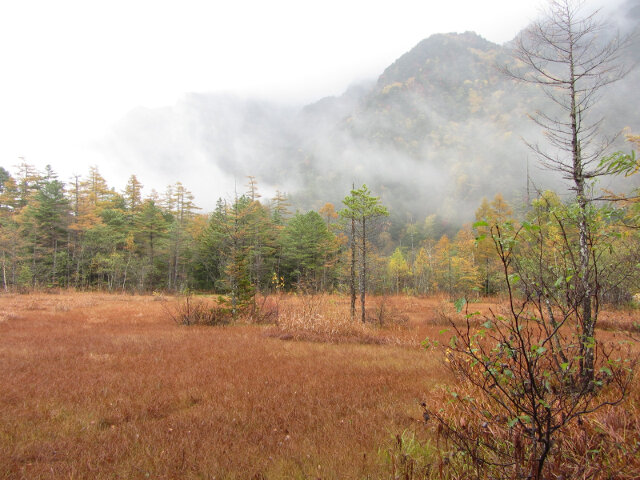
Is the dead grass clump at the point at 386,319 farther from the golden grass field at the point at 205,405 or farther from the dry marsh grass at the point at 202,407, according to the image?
the dry marsh grass at the point at 202,407

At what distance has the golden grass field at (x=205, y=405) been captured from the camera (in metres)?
3.24

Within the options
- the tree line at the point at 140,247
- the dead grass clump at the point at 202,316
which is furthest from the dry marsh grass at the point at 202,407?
the tree line at the point at 140,247

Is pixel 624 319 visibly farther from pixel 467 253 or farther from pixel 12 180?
pixel 12 180

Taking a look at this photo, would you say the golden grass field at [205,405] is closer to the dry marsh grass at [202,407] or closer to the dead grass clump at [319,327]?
the dry marsh grass at [202,407]

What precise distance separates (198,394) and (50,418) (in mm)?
2031

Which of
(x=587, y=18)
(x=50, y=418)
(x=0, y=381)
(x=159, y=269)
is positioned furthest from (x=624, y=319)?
(x=159, y=269)

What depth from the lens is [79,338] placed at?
9.65 meters

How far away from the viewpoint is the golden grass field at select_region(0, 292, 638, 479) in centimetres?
324

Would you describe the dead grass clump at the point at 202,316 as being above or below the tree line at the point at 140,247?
below

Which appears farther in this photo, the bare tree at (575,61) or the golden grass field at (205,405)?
the bare tree at (575,61)

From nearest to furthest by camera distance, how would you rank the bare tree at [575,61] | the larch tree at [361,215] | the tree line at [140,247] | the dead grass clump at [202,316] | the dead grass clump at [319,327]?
the bare tree at [575,61] < the dead grass clump at [319,327] < the dead grass clump at [202,316] < the larch tree at [361,215] < the tree line at [140,247]

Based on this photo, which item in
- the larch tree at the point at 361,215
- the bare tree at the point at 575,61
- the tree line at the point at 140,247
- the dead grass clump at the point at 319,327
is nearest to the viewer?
the bare tree at the point at 575,61

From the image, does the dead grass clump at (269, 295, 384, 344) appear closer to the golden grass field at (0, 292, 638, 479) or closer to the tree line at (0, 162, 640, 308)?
the golden grass field at (0, 292, 638, 479)

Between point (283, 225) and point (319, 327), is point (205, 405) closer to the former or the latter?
point (319, 327)
